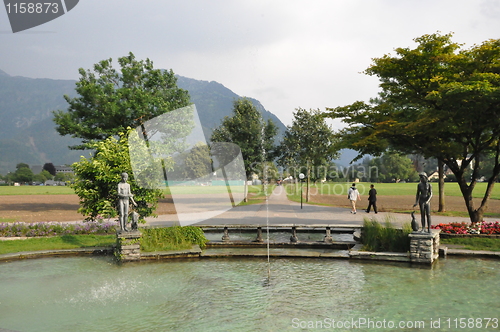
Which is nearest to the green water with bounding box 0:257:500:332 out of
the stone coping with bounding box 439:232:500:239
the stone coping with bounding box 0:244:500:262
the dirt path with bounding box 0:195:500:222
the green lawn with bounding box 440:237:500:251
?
the stone coping with bounding box 0:244:500:262

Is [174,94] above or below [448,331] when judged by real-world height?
above

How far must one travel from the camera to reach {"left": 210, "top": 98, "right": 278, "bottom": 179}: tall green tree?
42.1m

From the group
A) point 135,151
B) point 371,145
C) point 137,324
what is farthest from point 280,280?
point 371,145

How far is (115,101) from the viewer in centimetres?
3628

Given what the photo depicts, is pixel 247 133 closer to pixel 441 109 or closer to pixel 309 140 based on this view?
pixel 309 140

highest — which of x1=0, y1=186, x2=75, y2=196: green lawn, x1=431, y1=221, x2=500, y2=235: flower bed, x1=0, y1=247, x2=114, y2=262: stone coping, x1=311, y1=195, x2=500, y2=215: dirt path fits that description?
x1=431, y1=221, x2=500, y2=235: flower bed

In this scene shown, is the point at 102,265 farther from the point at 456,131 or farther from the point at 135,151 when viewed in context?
the point at 456,131

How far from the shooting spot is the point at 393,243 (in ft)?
45.4

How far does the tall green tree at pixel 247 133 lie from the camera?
42094mm

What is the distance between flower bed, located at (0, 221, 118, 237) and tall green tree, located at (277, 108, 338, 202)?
27.3 metres

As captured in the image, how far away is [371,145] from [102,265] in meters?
19.0

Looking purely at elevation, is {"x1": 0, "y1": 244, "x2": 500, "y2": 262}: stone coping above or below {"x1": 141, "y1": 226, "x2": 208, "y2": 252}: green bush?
below

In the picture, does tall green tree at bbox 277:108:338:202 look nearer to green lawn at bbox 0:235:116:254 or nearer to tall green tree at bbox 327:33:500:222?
tall green tree at bbox 327:33:500:222

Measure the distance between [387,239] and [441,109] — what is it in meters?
9.27
